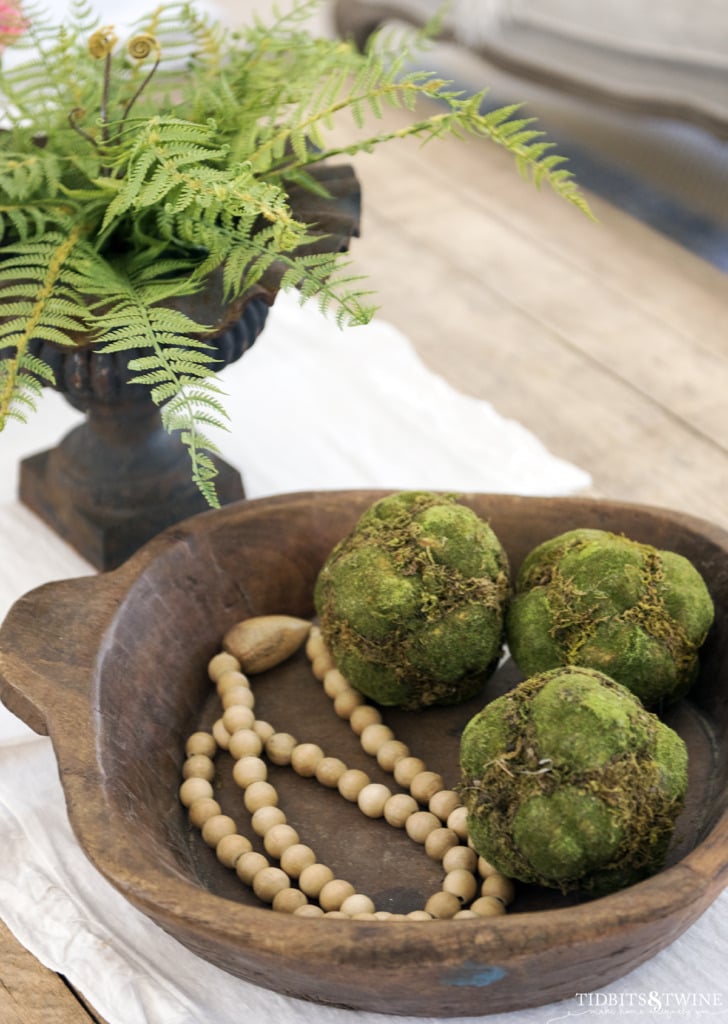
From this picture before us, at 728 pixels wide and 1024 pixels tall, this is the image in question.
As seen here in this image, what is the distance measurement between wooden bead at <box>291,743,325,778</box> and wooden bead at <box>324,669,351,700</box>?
0.17 feet

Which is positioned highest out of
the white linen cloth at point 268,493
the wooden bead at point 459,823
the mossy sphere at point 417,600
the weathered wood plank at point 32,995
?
the mossy sphere at point 417,600

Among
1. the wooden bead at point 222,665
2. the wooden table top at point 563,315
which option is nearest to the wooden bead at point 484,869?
the wooden bead at point 222,665

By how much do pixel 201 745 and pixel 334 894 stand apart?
0.46 ft

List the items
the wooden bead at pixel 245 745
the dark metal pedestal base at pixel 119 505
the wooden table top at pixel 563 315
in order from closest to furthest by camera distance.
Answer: the wooden bead at pixel 245 745, the dark metal pedestal base at pixel 119 505, the wooden table top at pixel 563 315

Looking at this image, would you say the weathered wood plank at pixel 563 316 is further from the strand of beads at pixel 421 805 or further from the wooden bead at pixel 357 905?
the wooden bead at pixel 357 905

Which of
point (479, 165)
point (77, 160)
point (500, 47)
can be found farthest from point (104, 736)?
point (500, 47)

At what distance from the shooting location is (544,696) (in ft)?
1.93

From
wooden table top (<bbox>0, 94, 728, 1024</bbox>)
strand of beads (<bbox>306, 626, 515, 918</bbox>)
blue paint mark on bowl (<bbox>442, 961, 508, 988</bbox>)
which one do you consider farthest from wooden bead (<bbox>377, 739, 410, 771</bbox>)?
wooden table top (<bbox>0, 94, 728, 1024</bbox>)

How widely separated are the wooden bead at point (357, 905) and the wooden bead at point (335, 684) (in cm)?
16

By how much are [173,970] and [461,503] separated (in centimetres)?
35

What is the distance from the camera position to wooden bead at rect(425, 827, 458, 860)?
26.0 inches

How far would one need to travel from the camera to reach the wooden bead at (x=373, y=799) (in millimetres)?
686

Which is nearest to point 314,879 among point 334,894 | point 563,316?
point 334,894

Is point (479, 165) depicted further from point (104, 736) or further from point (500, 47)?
point (104, 736)
